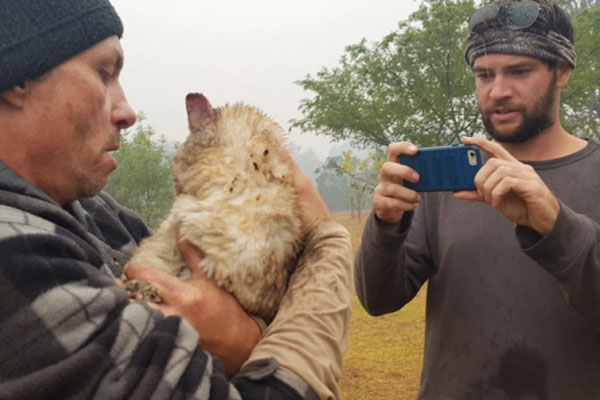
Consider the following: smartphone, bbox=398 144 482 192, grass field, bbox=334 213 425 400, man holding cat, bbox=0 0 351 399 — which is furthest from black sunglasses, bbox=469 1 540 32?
grass field, bbox=334 213 425 400

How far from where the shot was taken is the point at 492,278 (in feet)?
8.42

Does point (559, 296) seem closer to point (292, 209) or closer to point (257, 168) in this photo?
point (292, 209)

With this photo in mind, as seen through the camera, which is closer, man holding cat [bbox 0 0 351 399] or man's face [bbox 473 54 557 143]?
man holding cat [bbox 0 0 351 399]

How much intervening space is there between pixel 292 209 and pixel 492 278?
1.25 meters

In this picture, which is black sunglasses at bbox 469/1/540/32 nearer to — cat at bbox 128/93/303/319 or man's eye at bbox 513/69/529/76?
man's eye at bbox 513/69/529/76

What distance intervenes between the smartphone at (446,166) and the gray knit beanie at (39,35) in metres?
1.38

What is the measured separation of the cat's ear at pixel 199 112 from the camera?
212cm

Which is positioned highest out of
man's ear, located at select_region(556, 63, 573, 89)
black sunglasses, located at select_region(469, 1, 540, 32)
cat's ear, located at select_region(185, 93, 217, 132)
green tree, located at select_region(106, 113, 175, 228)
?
green tree, located at select_region(106, 113, 175, 228)

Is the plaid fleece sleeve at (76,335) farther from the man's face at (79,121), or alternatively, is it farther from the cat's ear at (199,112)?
Answer: the cat's ear at (199,112)

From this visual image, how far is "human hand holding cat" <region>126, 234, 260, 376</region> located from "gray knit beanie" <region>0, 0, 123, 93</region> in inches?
29.2

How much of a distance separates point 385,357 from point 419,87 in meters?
10.9

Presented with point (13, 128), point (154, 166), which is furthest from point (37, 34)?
point (154, 166)

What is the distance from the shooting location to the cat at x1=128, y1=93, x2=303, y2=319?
5.77ft

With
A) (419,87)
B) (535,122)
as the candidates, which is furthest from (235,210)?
(419,87)
